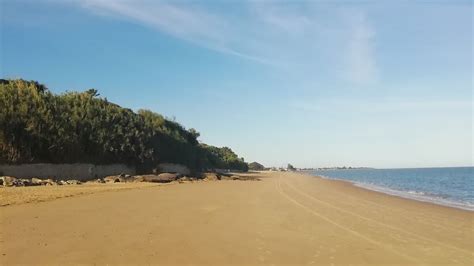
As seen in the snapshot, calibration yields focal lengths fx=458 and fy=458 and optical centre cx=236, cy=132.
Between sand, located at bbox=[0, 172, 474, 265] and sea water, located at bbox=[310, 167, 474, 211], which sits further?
sea water, located at bbox=[310, 167, 474, 211]

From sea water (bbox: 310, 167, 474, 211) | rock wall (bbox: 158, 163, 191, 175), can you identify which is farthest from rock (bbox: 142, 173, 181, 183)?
sea water (bbox: 310, 167, 474, 211)

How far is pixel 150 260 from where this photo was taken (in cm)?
793

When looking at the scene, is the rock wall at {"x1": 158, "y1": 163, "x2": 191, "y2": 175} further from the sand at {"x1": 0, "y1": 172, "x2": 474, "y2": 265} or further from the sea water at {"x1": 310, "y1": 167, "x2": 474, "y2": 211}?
the sand at {"x1": 0, "y1": 172, "x2": 474, "y2": 265}

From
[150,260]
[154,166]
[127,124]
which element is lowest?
[150,260]

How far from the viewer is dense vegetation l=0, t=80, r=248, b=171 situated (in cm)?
3356

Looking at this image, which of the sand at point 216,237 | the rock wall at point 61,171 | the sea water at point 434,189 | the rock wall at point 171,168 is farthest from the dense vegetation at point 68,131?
the sea water at point 434,189

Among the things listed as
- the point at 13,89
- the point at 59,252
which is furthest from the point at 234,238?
the point at 13,89

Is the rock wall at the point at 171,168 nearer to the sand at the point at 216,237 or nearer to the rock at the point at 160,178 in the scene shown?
the rock at the point at 160,178

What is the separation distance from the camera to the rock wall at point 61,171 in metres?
32.3

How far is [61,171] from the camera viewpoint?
36.7 meters

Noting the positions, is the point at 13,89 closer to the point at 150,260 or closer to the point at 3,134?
the point at 3,134

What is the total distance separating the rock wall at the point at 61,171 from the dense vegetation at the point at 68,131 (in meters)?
0.50

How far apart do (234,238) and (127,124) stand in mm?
43580

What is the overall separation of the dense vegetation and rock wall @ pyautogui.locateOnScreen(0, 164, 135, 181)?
0.50 metres
